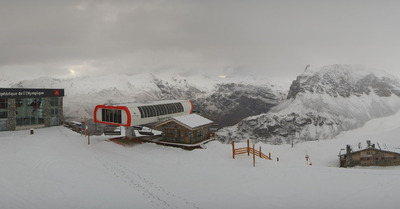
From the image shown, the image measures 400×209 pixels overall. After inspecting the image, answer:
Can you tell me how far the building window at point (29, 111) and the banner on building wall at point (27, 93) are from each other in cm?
95

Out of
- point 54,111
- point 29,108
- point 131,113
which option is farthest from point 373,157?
point 29,108

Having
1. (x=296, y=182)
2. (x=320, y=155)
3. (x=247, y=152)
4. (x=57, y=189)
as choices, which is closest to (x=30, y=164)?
(x=57, y=189)

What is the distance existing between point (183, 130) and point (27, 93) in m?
29.0

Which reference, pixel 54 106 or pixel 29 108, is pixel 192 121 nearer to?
pixel 54 106

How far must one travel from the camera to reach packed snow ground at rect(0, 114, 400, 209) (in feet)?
59.1

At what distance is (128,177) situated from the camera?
22.9 meters

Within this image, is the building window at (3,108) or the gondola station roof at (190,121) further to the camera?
the building window at (3,108)

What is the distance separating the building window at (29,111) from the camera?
44031 millimetres

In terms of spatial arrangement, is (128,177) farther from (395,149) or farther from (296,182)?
(395,149)

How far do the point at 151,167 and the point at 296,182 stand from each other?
13.8 meters

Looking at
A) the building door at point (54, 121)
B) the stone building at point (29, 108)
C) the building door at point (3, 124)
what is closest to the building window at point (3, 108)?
the stone building at point (29, 108)

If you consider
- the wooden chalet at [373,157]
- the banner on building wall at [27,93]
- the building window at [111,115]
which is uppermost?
the banner on building wall at [27,93]

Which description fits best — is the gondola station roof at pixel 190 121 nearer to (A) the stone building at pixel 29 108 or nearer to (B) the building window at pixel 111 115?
(B) the building window at pixel 111 115

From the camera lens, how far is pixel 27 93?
146 feet
